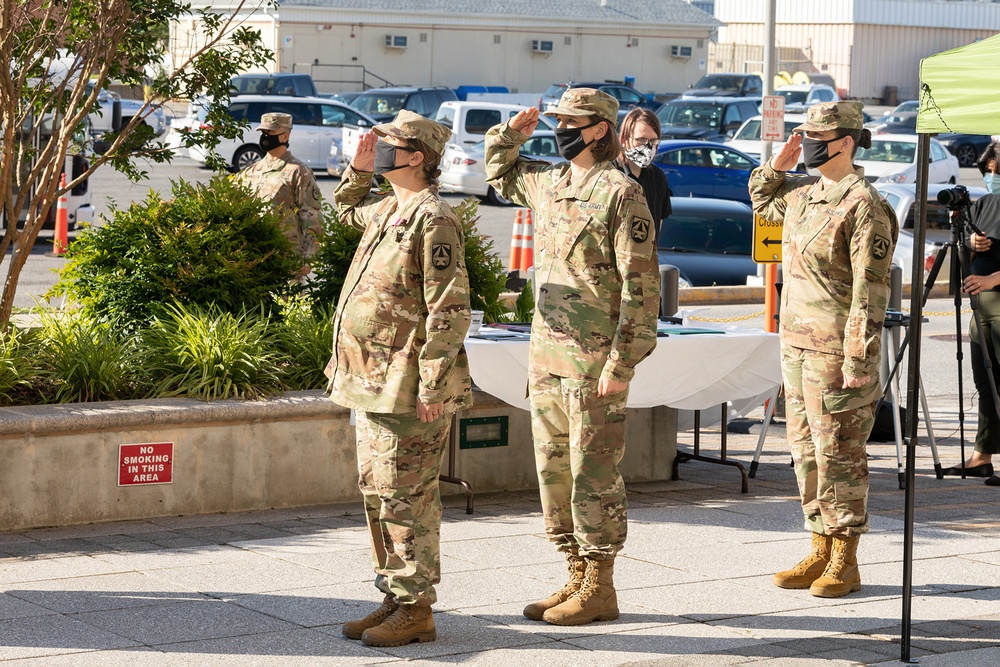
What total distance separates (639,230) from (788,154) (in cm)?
119

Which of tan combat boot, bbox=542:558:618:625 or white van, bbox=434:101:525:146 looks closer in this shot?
tan combat boot, bbox=542:558:618:625

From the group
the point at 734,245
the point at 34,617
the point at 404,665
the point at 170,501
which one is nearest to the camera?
the point at 404,665

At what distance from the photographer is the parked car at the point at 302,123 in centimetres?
3080

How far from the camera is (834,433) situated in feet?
22.8

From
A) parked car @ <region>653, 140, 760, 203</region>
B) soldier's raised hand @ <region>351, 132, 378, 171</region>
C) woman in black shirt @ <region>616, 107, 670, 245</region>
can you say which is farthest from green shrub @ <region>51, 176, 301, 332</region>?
parked car @ <region>653, 140, 760, 203</region>

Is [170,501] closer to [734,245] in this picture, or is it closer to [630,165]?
[630,165]

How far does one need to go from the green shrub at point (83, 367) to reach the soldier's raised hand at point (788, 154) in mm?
3677

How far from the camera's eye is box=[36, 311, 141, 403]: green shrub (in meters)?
8.27

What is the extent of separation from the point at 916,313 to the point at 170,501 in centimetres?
407

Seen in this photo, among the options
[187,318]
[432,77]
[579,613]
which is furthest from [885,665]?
[432,77]

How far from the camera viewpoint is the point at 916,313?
604cm

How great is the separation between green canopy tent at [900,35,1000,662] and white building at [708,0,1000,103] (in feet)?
219

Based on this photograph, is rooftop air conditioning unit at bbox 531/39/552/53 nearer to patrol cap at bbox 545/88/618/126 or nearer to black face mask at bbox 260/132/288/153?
black face mask at bbox 260/132/288/153

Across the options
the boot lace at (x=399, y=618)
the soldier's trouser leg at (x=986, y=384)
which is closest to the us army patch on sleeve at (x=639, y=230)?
the boot lace at (x=399, y=618)
